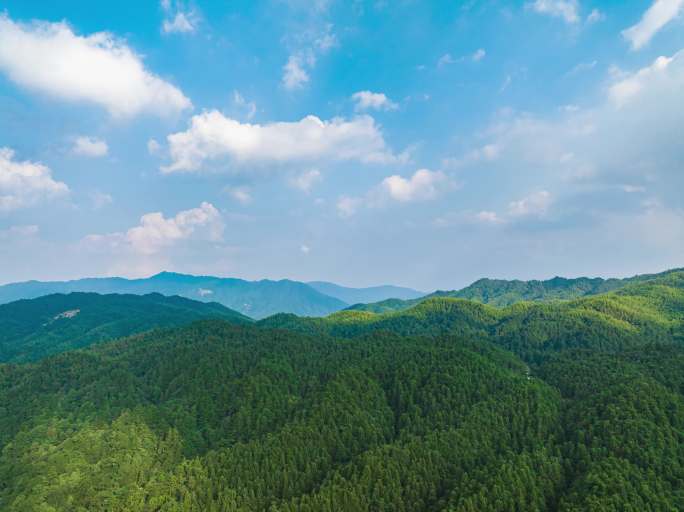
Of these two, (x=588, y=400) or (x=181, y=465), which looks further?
(x=588, y=400)

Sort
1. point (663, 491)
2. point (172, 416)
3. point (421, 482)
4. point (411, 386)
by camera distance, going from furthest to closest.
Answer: point (411, 386) → point (172, 416) → point (421, 482) → point (663, 491)

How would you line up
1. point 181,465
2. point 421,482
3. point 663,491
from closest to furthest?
point 663,491 → point 421,482 → point 181,465

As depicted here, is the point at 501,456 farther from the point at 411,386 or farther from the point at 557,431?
the point at 411,386

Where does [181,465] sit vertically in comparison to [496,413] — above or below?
below

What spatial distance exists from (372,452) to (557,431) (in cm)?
6839

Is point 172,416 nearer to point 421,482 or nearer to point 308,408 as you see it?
point 308,408

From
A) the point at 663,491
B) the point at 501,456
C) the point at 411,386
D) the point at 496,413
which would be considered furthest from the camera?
the point at 411,386

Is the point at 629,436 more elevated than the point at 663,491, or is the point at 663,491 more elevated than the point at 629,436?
the point at 629,436

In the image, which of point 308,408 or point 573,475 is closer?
point 573,475

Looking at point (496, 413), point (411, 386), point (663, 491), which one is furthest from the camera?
point (411, 386)

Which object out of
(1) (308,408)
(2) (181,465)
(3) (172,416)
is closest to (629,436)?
(1) (308,408)

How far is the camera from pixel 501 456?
13388 cm

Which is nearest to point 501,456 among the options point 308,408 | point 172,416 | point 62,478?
point 308,408

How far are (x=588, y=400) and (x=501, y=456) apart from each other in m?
54.4
